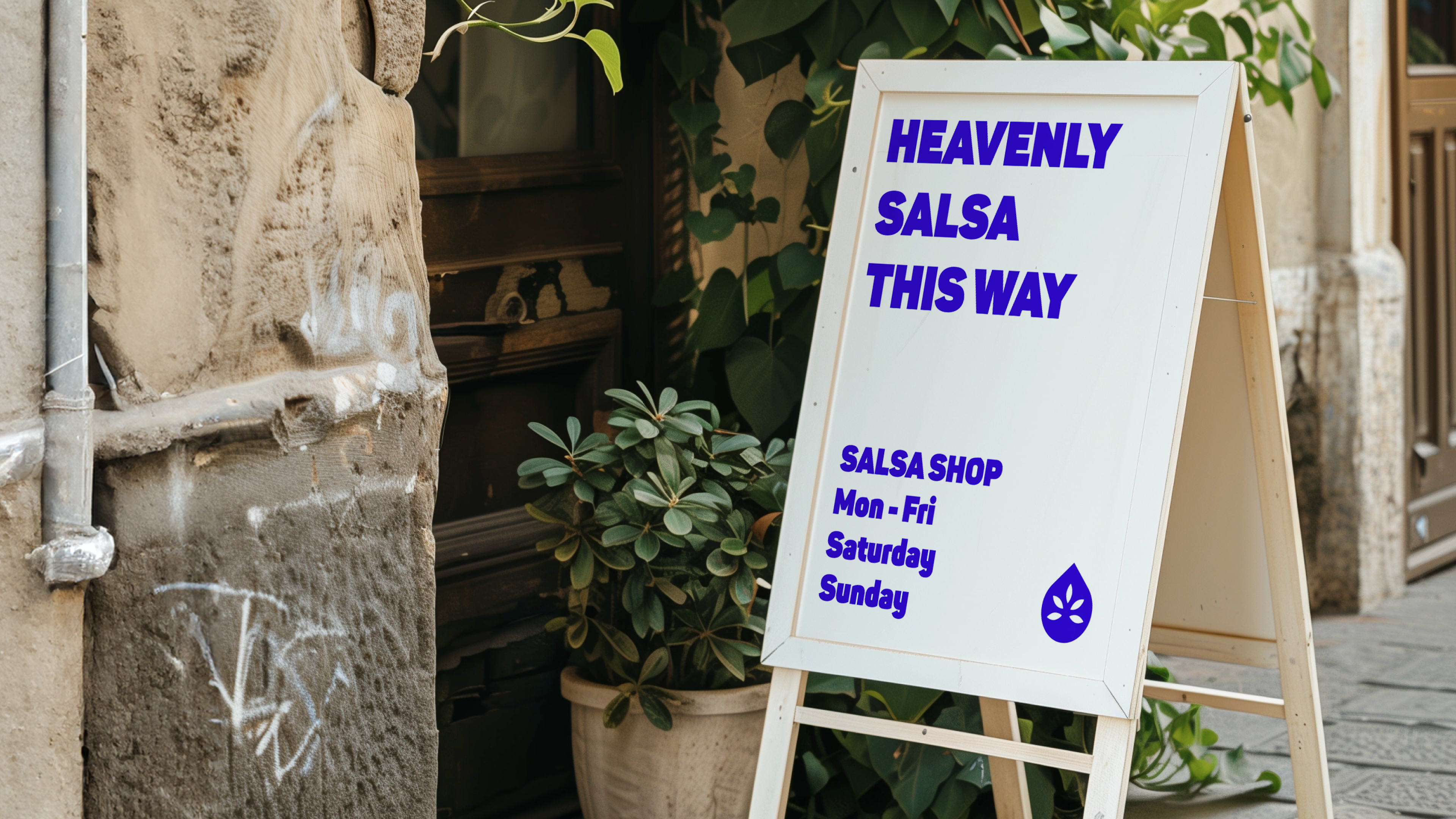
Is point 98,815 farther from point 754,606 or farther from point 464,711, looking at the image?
point 754,606

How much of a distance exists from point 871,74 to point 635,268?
78 centimetres

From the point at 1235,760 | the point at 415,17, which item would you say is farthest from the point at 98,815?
the point at 1235,760

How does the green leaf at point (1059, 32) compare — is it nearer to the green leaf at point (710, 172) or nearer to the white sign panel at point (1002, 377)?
the white sign panel at point (1002, 377)

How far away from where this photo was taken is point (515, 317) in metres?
2.44

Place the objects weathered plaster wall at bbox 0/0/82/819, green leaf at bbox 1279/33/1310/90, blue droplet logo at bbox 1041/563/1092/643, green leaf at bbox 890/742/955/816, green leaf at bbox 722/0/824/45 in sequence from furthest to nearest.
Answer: green leaf at bbox 1279/33/1310/90 < green leaf at bbox 722/0/824/45 < green leaf at bbox 890/742/955/816 < blue droplet logo at bbox 1041/563/1092/643 < weathered plaster wall at bbox 0/0/82/819

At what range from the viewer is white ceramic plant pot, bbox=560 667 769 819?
7.52 ft

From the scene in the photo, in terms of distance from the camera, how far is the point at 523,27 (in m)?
2.45

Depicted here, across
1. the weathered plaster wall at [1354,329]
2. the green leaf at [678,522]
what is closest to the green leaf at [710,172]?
the green leaf at [678,522]

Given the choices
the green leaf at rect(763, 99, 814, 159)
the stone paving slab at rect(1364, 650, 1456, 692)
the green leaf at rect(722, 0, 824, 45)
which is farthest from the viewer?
the stone paving slab at rect(1364, 650, 1456, 692)

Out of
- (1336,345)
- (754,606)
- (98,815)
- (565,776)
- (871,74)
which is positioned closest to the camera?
(98,815)

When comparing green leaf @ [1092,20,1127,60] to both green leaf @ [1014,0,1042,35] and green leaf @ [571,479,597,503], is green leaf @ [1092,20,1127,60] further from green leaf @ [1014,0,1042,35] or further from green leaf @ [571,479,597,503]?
green leaf @ [571,479,597,503]

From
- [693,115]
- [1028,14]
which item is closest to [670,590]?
[693,115]

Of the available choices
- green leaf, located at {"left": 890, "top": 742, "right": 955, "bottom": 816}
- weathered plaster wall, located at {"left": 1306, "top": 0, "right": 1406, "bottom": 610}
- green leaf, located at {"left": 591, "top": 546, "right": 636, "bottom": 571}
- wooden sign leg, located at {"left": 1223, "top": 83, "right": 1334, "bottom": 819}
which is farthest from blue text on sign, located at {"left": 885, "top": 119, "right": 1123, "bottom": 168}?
weathered plaster wall, located at {"left": 1306, "top": 0, "right": 1406, "bottom": 610}

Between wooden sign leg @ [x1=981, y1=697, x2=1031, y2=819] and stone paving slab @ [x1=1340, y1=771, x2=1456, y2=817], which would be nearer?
wooden sign leg @ [x1=981, y1=697, x2=1031, y2=819]
